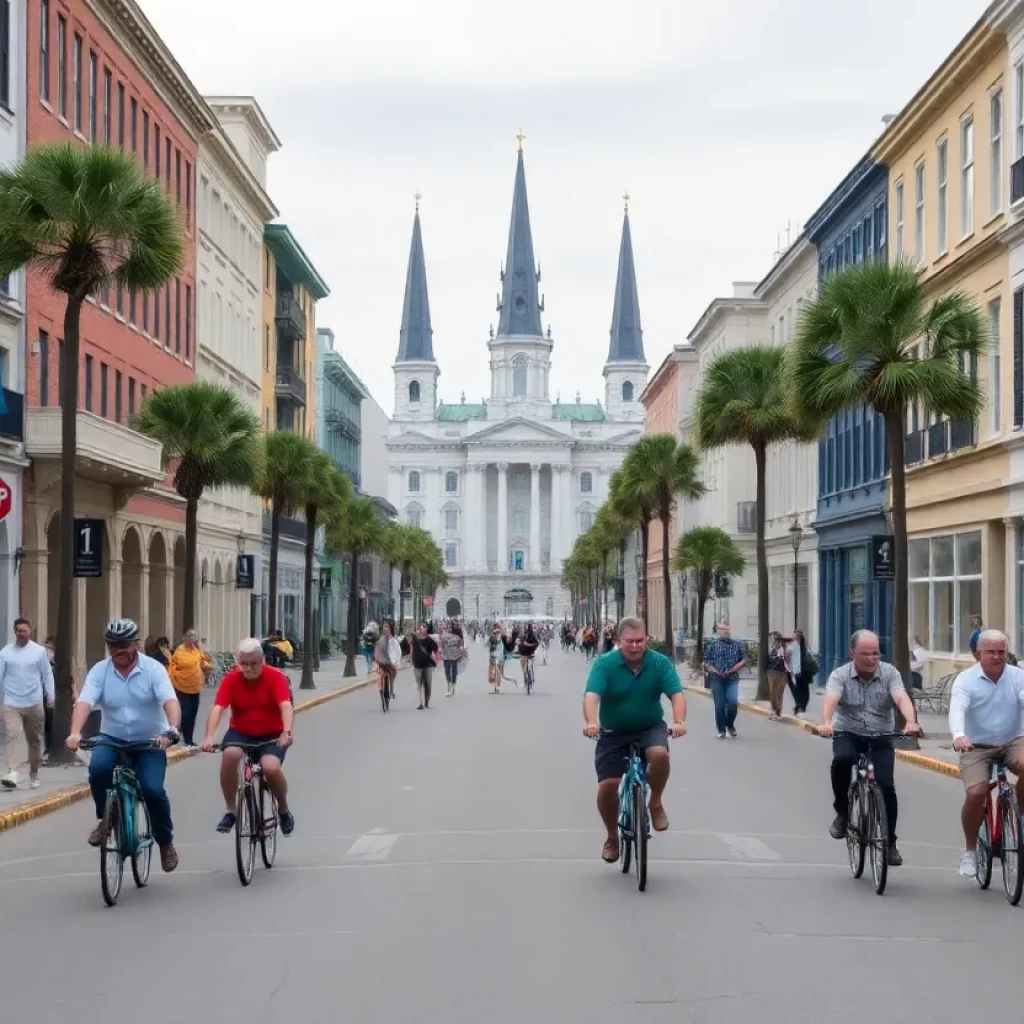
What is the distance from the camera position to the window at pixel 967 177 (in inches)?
1458

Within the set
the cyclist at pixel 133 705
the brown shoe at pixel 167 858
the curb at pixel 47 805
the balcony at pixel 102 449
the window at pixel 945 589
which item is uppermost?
the balcony at pixel 102 449

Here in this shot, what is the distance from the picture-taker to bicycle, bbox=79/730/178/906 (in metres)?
11.9

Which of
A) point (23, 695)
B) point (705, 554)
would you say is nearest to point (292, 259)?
point (705, 554)

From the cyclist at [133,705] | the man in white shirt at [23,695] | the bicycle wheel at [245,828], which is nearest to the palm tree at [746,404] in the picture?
the man in white shirt at [23,695]

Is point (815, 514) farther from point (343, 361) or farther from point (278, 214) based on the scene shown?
point (343, 361)

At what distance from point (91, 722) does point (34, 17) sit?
1629 centimetres

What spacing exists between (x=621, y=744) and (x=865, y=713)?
5.27 feet

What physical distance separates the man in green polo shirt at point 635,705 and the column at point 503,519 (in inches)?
7234

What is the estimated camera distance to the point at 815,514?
5791 centimetres

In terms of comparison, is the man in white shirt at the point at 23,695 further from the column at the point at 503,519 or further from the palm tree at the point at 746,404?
the column at the point at 503,519

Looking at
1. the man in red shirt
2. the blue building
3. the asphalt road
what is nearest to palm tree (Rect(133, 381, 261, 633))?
the blue building

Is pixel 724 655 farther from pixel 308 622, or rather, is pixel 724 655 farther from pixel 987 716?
pixel 308 622

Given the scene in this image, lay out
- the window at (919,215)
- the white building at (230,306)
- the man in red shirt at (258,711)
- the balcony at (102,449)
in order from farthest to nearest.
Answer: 1. the white building at (230,306)
2. the window at (919,215)
3. the balcony at (102,449)
4. the man in red shirt at (258,711)

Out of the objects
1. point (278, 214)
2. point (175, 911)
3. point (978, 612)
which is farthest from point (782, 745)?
point (278, 214)
